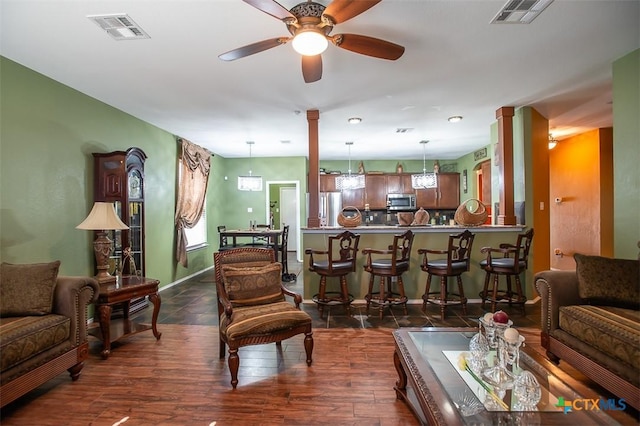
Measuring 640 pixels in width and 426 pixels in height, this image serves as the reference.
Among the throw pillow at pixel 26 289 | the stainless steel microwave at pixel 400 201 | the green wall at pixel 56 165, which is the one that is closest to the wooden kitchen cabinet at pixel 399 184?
the stainless steel microwave at pixel 400 201

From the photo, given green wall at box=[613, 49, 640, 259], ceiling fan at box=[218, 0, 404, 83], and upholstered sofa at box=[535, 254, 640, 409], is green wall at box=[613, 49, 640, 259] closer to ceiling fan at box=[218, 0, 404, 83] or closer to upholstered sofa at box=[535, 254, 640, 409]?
upholstered sofa at box=[535, 254, 640, 409]

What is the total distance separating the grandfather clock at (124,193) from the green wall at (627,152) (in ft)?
16.5

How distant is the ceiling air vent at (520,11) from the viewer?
7.23ft

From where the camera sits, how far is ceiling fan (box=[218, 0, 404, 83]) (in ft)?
6.19

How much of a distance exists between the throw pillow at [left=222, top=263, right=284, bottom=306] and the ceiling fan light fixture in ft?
5.95

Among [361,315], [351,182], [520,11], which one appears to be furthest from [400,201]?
[520,11]

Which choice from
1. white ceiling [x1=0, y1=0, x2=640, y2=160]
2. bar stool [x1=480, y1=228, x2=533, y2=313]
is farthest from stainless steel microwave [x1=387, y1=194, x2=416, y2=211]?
bar stool [x1=480, y1=228, x2=533, y2=313]

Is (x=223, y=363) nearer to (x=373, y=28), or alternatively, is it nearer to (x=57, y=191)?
(x=57, y=191)

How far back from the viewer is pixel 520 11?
230cm

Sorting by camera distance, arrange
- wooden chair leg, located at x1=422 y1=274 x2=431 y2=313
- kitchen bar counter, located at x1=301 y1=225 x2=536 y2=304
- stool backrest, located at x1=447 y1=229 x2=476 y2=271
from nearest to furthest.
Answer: stool backrest, located at x1=447 y1=229 x2=476 y2=271 < wooden chair leg, located at x1=422 y1=274 x2=431 y2=313 < kitchen bar counter, located at x1=301 y1=225 x2=536 y2=304

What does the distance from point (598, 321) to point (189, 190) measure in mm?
5858

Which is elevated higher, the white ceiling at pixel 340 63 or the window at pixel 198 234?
the white ceiling at pixel 340 63

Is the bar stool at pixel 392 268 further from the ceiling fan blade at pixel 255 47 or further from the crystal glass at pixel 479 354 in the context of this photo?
the ceiling fan blade at pixel 255 47

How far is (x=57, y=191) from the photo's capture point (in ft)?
11.0
